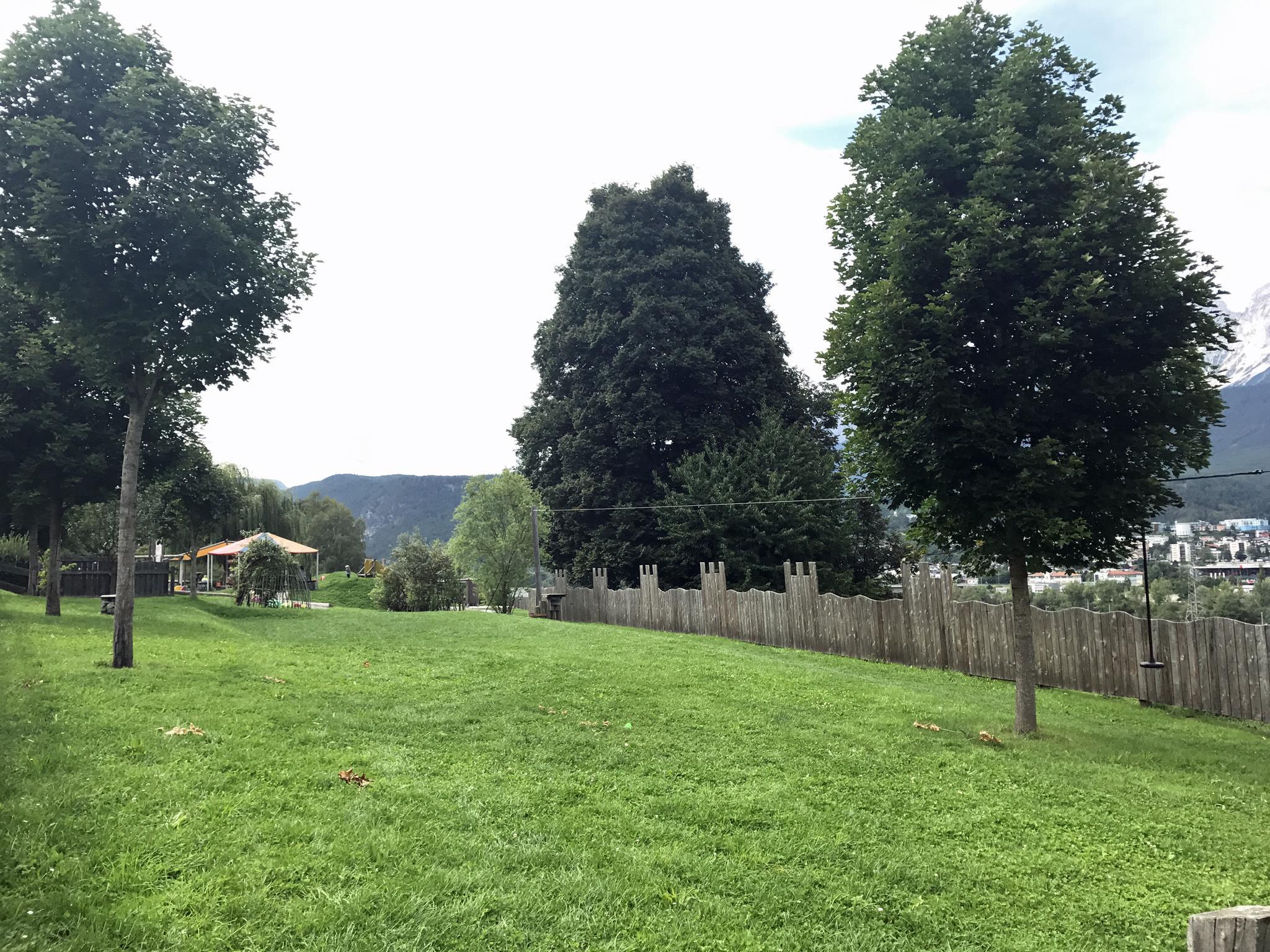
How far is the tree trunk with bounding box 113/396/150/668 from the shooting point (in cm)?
1060

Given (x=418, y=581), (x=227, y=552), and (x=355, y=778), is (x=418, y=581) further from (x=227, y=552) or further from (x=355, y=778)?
(x=355, y=778)

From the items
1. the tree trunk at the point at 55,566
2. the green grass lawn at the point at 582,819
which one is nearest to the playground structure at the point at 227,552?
the tree trunk at the point at 55,566

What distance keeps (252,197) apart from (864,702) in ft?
37.5

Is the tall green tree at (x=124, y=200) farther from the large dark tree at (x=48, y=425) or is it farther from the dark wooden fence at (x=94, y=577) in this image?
the dark wooden fence at (x=94, y=577)

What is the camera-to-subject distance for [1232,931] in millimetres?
1949

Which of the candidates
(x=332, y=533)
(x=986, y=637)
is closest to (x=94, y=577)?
(x=986, y=637)

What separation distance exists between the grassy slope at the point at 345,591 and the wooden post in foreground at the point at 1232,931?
47.4 meters

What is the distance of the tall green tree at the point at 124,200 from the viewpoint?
10859 millimetres

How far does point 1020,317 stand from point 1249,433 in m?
146

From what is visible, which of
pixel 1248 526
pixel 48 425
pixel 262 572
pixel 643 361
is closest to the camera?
pixel 48 425

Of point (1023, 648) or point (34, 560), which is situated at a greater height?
point (34, 560)

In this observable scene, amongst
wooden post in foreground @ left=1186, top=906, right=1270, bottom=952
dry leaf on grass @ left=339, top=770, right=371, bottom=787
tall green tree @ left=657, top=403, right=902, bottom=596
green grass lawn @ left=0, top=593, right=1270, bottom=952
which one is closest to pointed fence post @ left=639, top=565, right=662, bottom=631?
tall green tree @ left=657, top=403, right=902, bottom=596

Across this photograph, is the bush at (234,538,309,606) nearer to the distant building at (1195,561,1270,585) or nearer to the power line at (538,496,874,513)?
the power line at (538,496,874,513)

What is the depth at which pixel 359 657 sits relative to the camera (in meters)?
13.3
